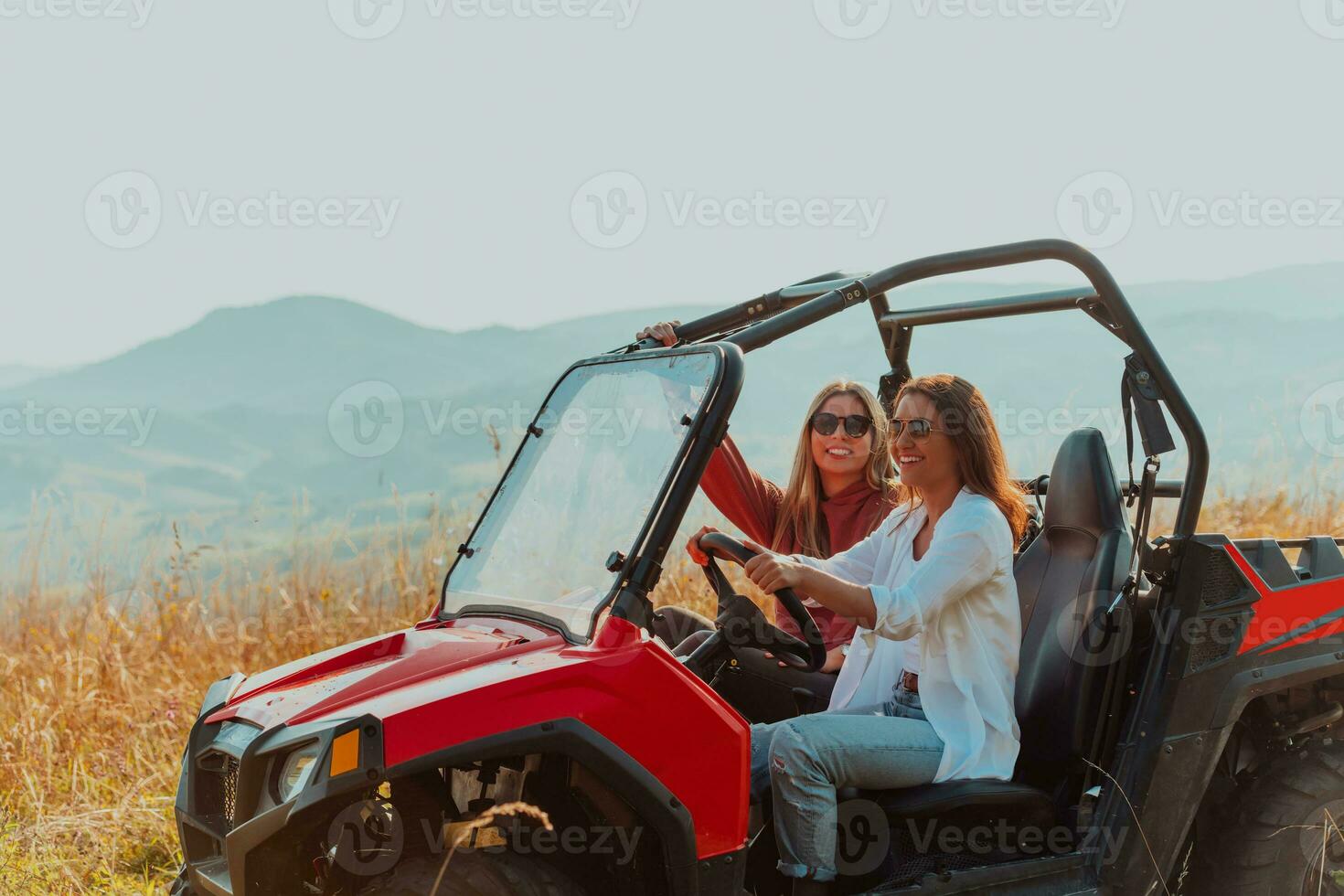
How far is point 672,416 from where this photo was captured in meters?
3.08

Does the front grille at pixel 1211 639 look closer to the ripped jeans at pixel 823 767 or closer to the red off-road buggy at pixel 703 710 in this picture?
the red off-road buggy at pixel 703 710

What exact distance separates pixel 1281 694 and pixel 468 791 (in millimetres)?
2300

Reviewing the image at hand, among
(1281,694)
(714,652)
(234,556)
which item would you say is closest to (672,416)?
(714,652)

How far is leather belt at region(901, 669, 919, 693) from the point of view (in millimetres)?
3410

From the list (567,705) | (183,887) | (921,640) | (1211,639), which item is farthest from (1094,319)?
(183,887)

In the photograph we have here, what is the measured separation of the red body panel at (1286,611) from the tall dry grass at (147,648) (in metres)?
3.21

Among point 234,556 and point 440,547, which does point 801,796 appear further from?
point 234,556

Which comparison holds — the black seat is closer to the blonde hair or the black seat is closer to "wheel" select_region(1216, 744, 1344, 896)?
"wheel" select_region(1216, 744, 1344, 896)

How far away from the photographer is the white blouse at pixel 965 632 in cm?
313

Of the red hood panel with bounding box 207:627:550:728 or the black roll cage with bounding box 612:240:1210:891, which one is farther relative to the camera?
the black roll cage with bounding box 612:240:1210:891

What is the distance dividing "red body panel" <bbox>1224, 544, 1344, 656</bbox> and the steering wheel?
125 cm

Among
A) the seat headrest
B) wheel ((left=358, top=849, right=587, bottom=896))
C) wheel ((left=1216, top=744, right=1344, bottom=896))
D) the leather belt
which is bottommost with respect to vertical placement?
wheel ((left=1216, top=744, right=1344, bottom=896))

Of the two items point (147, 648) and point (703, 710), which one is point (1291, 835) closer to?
point (703, 710)

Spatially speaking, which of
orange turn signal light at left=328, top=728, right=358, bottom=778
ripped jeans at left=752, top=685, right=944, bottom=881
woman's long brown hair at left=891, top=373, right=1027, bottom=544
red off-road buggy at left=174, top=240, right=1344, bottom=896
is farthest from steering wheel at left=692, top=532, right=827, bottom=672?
orange turn signal light at left=328, top=728, right=358, bottom=778
